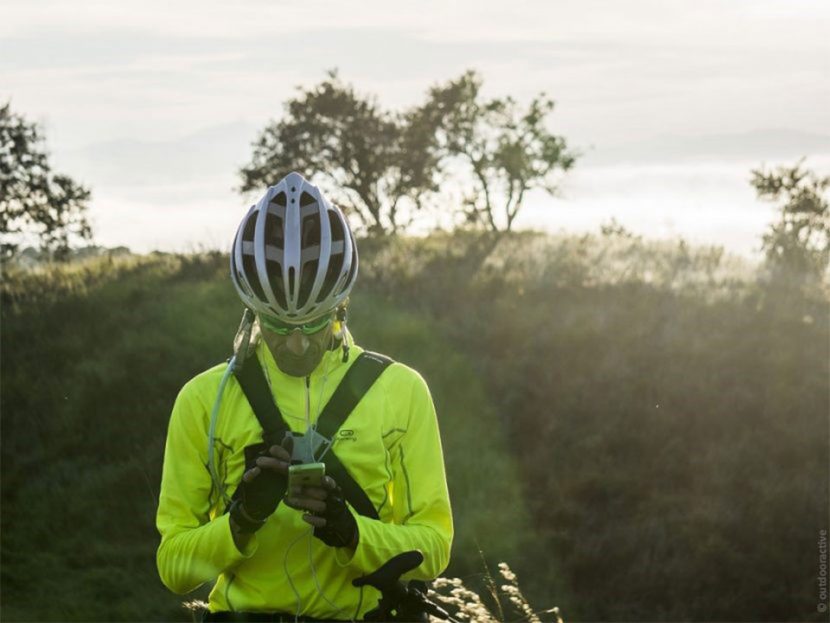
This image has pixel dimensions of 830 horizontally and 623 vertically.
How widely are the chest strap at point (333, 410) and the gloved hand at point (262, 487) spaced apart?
191mm

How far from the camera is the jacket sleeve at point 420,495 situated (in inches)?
166

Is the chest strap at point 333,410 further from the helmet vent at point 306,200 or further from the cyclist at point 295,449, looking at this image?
the helmet vent at point 306,200

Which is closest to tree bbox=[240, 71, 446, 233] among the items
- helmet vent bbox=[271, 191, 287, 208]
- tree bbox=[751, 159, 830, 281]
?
tree bbox=[751, 159, 830, 281]

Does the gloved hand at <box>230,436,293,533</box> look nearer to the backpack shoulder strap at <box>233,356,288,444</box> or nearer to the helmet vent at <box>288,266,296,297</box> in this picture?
the backpack shoulder strap at <box>233,356,288,444</box>

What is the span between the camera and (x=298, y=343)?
4.30 meters

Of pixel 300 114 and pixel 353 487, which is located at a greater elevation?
pixel 300 114

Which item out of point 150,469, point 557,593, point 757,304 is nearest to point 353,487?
point 557,593

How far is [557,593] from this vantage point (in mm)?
18078

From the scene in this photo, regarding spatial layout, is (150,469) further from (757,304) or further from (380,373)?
(380,373)

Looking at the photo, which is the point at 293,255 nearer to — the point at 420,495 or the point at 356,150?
the point at 420,495

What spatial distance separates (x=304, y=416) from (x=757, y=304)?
75.6 ft

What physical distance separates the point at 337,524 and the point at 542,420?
18667mm

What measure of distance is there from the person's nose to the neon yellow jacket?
0.13 meters

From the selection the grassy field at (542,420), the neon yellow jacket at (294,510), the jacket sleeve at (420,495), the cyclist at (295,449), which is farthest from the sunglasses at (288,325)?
the grassy field at (542,420)
